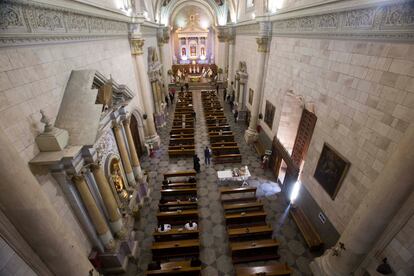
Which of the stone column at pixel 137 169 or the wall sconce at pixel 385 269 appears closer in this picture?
the wall sconce at pixel 385 269

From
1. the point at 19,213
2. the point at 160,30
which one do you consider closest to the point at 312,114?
the point at 19,213

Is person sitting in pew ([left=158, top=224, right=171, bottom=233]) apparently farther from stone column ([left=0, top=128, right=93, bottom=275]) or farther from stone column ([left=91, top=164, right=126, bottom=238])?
stone column ([left=0, top=128, right=93, bottom=275])

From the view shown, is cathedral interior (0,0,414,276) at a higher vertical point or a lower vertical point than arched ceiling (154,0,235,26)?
lower

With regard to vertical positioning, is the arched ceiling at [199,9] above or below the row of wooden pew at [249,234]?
above

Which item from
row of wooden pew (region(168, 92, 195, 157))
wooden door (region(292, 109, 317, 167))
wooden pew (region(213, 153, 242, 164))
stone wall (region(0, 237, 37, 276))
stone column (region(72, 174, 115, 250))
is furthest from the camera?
row of wooden pew (region(168, 92, 195, 157))

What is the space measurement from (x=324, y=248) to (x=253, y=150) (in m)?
6.71

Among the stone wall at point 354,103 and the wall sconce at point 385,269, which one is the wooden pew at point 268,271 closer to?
the stone wall at point 354,103

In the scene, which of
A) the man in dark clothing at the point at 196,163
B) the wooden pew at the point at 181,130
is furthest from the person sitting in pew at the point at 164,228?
the wooden pew at the point at 181,130

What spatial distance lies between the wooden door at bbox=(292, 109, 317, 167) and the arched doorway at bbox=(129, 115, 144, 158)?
26.1ft

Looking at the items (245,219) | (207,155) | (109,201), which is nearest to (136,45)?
(207,155)

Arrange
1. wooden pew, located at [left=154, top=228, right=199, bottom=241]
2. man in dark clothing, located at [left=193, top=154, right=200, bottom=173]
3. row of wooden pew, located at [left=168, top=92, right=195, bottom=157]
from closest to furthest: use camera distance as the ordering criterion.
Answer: wooden pew, located at [left=154, top=228, right=199, bottom=241], man in dark clothing, located at [left=193, top=154, right=200, bottom=173], row of wooden pew, located at [left=168, top=92, right=195, bottom=157]

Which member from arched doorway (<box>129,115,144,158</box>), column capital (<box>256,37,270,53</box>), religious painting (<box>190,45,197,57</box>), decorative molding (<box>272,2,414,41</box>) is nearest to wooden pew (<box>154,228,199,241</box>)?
arched doorway (<box>129,115,144,158</box>)

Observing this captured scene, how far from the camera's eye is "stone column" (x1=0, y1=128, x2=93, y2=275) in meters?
2.89

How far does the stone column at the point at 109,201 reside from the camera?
542 cm
